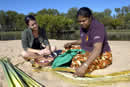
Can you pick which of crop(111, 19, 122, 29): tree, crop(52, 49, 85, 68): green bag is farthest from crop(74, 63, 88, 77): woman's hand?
crop(111, 19, 122, 29): tree

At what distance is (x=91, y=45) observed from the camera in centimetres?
269

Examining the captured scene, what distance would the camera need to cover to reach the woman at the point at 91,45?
2.23 metres

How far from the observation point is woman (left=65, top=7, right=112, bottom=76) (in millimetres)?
2230

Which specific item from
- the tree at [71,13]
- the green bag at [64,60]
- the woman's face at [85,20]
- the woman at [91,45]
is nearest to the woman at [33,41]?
the green bag at [64,60]

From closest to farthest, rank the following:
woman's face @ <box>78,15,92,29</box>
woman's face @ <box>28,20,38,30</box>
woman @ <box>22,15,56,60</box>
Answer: woman's face @ <box>78,15,92,29</box>
woman's face @ <box>28,20,38,30</box>
woman @ <box>22,15,56,60</box>

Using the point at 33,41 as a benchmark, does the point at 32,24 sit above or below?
above

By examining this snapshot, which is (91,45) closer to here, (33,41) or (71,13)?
(33,41)

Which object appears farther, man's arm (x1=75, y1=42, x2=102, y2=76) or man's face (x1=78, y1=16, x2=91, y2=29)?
man's face (x1=78, y1=16, x2=91, y2=29)

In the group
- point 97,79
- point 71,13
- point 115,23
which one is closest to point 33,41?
point 97,79

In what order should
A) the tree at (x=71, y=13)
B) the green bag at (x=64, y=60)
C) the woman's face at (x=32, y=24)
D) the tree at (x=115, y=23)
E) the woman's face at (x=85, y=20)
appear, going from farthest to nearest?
the tree at (x=71, y=13) < the tree at (x=115, y=23) < the woman's face at (x=32, y=24) < the green bag at (x=64, y=60) < the woman's face at (x=85, y=20)

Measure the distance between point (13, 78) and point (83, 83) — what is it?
1.22 m

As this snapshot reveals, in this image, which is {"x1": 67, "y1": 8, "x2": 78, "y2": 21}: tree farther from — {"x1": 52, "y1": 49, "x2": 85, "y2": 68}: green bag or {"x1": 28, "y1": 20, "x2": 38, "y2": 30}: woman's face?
{"x1": 52, "y1": 49, "x2": 85, "y2": 68}: green bag

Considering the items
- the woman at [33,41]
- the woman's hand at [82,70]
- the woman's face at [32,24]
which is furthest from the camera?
the woman at [33,41]

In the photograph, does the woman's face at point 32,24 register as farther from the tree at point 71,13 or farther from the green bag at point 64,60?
the tree at point 71,13
